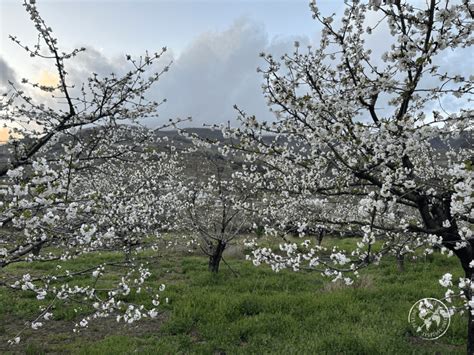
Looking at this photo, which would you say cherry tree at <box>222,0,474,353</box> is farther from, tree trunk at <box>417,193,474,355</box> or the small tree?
the small tree

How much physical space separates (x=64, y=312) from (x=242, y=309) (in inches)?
179

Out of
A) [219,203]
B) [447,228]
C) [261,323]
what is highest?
[219,203]

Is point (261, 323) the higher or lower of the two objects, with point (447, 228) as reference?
lower

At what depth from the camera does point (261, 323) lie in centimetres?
827

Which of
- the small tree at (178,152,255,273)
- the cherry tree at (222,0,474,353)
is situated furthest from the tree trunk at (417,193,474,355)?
the small tree at (178,152,255,273)

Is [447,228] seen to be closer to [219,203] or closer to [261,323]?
[261,323]

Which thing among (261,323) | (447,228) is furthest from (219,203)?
(447,228)

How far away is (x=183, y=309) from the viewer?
9.16 metres

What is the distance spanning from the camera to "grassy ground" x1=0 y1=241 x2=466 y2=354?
A: 23.7 ft

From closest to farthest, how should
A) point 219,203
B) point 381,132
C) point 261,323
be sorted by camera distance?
point 381,132, point 261,323, point 219,203

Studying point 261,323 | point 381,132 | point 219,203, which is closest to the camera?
point 381,132

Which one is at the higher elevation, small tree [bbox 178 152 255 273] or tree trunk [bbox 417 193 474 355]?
small tree [bbox 178 152 255 273]

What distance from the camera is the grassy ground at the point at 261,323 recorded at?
7.23 meters

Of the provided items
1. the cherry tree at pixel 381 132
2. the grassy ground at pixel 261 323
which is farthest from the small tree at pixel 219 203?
the cherry tree at pixel 381 132
